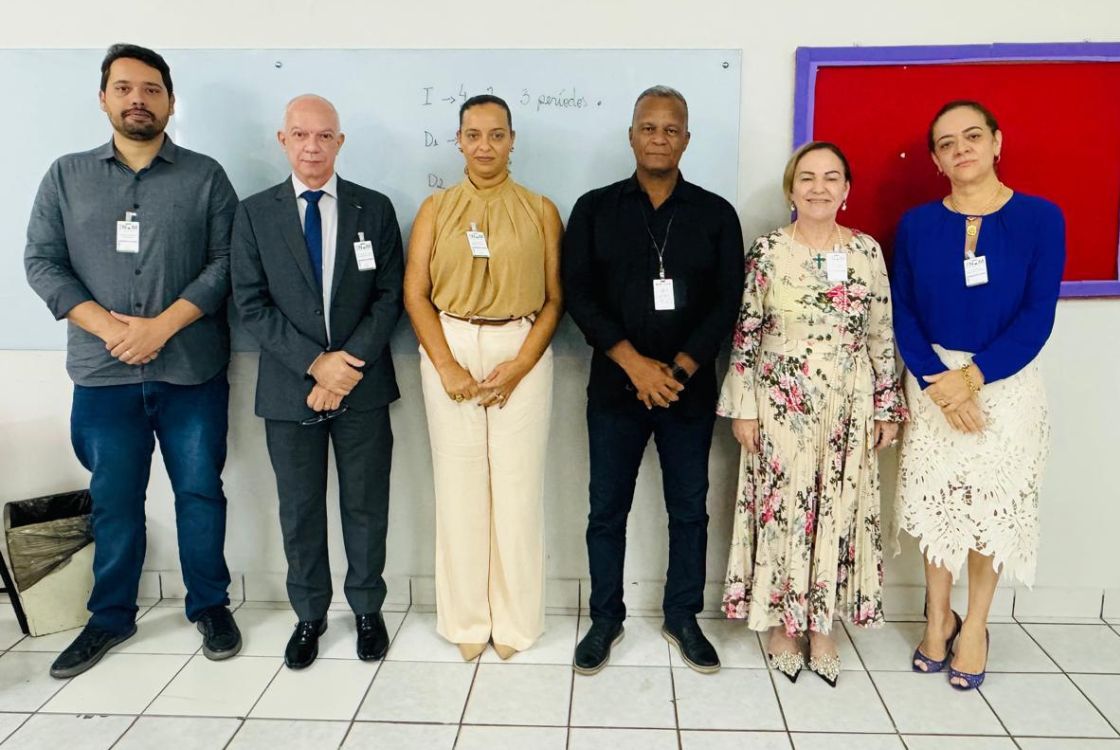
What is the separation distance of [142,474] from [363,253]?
1079 mm

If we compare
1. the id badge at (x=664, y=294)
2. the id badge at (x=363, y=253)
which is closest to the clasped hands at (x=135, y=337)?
the id badge at (x=363, y=253)

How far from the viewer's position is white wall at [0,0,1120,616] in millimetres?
2592

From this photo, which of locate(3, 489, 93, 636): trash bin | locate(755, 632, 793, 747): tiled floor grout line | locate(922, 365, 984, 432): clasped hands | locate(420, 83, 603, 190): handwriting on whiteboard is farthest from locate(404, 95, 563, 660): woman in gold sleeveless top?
locate(3, 489, 93, 636): trash bin

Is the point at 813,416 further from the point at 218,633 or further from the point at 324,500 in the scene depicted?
the point at 218,633

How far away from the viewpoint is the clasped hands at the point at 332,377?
2395mm

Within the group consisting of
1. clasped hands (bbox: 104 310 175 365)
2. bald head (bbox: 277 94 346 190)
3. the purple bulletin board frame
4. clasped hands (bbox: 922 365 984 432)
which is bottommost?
clasped hands (bbox: 922 365 984 432)

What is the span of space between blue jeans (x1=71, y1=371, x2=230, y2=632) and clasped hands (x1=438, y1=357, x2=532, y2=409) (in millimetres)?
849

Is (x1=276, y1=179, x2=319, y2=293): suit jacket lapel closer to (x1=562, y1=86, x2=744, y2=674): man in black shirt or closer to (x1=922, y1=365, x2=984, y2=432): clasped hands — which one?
(x1=562, y1=86, x2=744, y2=674): man in black shirt

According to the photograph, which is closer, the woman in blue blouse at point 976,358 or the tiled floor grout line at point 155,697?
the tiled floor grout line at point 155,697

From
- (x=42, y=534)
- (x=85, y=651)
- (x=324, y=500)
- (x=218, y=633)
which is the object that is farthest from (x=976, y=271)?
(x=42, y=534)

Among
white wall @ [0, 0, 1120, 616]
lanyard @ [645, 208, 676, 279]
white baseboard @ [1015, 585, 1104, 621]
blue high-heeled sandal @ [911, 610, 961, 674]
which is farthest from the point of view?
white baseboard @ [1015, 585, 1104, 621]

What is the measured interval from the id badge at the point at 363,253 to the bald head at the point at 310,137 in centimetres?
22

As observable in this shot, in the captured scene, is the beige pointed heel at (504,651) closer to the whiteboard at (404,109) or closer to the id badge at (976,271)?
the whiteboard at (404,109)

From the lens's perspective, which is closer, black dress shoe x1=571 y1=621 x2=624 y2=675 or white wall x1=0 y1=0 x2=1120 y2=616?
black dress shoe x1=571 y1=621 x2=624 y2=675
